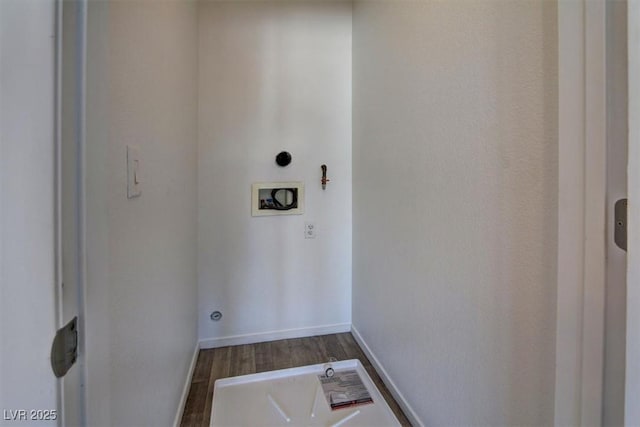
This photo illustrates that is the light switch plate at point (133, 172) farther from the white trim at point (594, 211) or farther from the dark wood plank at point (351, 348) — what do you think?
the dark wood plank at point (351, 348)

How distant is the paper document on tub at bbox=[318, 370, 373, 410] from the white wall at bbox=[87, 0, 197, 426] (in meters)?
0.80

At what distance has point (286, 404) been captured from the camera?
5.26 ft

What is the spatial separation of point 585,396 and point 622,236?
12.2 inches

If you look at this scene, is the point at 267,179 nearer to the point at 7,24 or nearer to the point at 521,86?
the point at 521,86

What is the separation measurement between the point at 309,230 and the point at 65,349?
6.13 ft

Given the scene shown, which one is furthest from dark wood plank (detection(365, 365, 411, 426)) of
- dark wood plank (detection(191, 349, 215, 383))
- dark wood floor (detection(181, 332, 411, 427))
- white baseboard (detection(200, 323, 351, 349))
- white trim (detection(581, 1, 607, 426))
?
white trim (detection(581, 1, 607, 426))

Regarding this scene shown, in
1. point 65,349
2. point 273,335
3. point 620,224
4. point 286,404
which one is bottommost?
Result: point 286,404

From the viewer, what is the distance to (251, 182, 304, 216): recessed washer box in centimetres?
214

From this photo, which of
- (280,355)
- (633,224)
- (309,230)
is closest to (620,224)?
(633,224)

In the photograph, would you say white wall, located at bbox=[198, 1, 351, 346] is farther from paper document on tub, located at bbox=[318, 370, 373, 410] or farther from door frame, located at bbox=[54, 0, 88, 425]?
door frame, located at bbox=[54, 0, 88, 425]

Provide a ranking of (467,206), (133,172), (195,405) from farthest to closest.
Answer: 1. (195,405)
2. (467,206)
3. (133,172)

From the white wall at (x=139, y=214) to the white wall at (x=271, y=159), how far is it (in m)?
0.37

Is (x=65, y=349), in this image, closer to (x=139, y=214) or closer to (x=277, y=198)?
(x=139, y=214)

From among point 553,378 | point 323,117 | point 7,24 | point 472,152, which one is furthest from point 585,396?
point 323,117
